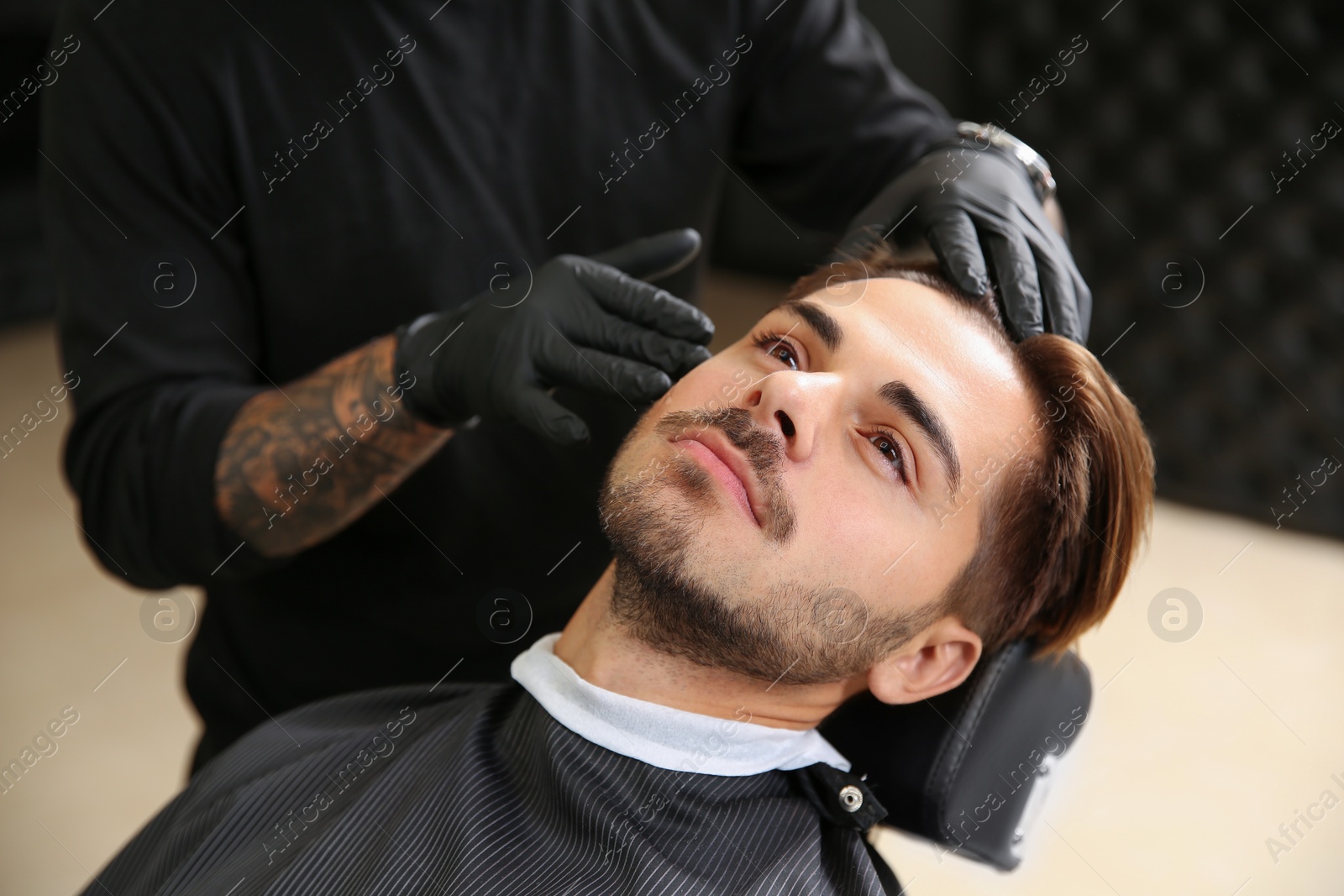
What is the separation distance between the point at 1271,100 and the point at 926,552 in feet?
10.6

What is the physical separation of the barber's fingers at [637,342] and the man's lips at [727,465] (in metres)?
0.15

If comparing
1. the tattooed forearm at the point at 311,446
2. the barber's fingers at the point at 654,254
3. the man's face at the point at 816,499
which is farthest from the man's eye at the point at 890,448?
the tattooed forearm at the point at 311,446

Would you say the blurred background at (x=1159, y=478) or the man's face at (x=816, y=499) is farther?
the blurred background at (x=1159, y=478)

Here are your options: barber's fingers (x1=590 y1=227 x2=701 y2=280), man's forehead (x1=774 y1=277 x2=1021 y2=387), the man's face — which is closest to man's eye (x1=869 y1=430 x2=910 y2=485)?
the man's face

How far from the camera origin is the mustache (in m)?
1.46

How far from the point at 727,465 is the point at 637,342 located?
10.2 inches

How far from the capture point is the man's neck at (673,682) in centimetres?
158

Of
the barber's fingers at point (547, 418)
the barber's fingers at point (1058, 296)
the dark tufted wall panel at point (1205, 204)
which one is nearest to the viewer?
the barber's fingers at point (547, 418)

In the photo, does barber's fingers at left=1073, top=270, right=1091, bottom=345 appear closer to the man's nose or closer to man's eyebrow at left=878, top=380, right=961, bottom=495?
man's eyebrow at left=878, top=380, right=961, bottom=495

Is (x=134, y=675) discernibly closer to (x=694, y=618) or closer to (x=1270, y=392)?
(x=694, y=618)

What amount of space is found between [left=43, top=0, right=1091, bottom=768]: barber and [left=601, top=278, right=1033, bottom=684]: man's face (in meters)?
0.12

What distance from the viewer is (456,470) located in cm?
196

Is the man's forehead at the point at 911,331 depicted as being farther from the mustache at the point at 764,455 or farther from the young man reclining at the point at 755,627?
the mustache at the point at 764,455

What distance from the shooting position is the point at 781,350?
167 cm
